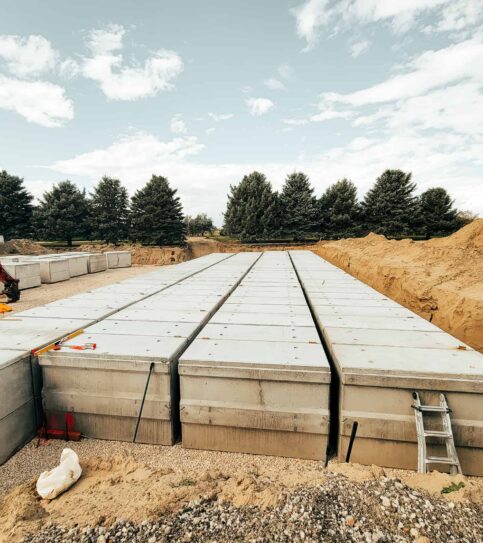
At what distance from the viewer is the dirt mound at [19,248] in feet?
97.9

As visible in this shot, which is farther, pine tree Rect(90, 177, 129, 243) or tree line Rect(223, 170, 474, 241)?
tree line Rect(223, 170, 474, 241)

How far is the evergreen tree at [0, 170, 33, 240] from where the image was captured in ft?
118

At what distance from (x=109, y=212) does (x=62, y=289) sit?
25808mm

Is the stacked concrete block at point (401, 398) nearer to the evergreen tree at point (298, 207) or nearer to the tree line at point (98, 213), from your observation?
the tree line at point (98, 213)

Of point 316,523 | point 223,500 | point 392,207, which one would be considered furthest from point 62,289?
point 392,207

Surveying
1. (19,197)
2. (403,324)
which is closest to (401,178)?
(403,324)

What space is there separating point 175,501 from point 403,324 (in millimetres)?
4179

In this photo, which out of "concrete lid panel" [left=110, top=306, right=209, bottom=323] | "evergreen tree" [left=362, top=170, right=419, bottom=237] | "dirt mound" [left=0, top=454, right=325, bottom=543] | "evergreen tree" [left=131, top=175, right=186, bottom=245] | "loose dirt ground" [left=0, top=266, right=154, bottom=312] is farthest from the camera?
"evergreen tree" [left=362, top=170, right=419, bottom=237]

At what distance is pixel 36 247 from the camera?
32750 mm

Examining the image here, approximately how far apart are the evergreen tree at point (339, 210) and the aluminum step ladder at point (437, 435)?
1644 inches

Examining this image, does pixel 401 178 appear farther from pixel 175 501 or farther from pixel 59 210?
pixel 175 501

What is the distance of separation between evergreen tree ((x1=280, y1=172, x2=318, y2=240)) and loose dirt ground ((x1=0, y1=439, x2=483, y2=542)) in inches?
1603

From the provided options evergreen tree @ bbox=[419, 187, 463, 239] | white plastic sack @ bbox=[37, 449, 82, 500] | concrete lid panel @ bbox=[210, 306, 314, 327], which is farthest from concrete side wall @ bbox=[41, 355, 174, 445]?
evergreen tree @ bbox=[419, 187, 463, 239]

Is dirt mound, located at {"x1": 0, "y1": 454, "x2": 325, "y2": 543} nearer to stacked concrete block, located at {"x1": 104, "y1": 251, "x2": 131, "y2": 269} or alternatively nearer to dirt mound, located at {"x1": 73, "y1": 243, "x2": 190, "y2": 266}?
stacked concrete block, located at {"x1": 104, "y1": 251, "x2": 131, "y2": 269}
